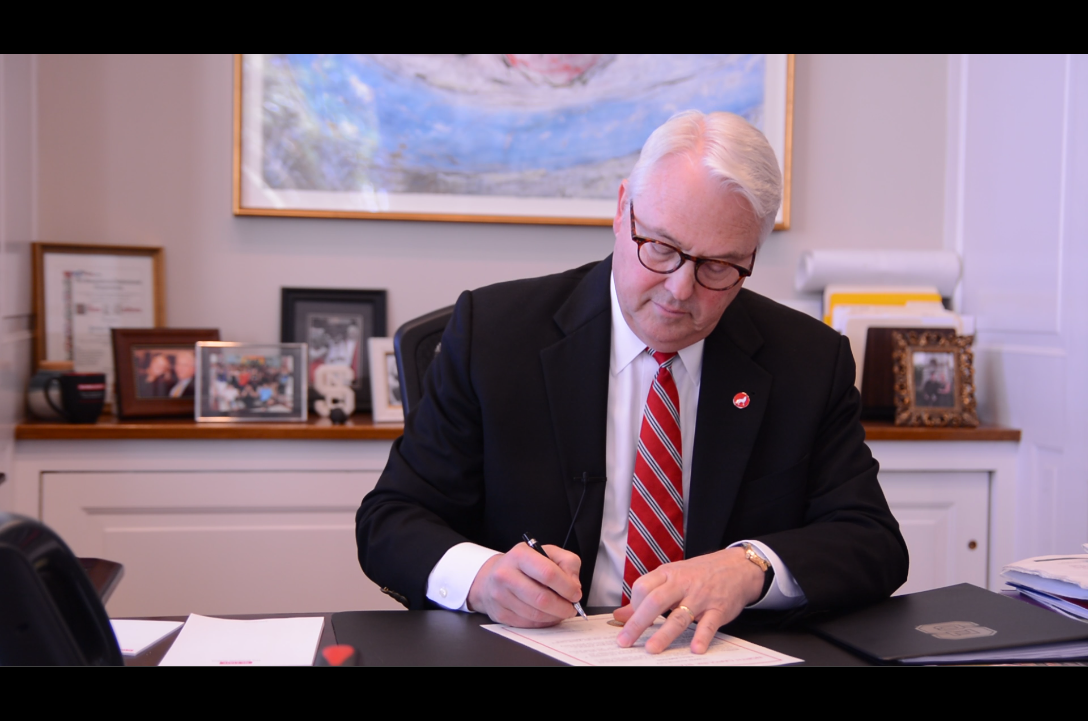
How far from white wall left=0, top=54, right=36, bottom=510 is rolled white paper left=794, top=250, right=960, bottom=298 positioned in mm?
2558

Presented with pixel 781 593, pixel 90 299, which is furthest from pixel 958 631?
pixel 90 299

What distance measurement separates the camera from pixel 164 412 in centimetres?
278

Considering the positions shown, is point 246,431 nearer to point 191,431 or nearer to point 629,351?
point 191,431

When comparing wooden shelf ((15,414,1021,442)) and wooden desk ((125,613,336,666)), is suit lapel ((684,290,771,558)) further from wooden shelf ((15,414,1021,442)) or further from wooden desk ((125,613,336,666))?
wooden shelf ((15,414,1021,442))

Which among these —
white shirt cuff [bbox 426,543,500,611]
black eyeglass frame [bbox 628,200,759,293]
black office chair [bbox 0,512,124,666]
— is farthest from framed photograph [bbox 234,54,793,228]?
black office chair [bbox 0,512,124,666]

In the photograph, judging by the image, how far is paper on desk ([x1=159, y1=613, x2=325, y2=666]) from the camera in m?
1.02

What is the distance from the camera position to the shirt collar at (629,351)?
1.62 m

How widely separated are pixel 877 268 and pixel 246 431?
218 cm

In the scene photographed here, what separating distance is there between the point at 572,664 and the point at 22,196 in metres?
2.57

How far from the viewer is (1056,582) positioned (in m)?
1.32

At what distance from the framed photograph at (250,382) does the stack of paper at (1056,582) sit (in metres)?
2.08

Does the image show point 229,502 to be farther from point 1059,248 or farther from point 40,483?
point 1059,248

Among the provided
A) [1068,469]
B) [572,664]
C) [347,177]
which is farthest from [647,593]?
[347,177]

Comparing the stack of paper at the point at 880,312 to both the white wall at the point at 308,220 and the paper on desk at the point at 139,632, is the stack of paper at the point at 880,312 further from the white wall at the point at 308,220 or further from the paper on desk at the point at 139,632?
the paper on desk at the point at 139,632
